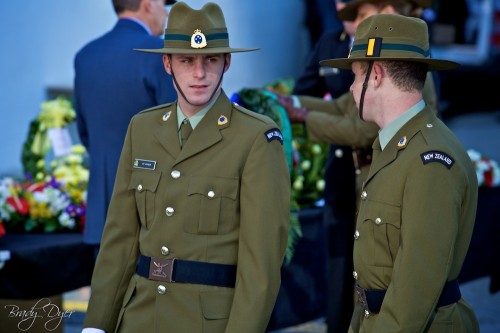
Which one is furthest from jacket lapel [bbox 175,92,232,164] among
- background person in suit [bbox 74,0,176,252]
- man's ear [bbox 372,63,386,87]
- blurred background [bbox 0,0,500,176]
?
blurred background [bbox 0,0,500,176]

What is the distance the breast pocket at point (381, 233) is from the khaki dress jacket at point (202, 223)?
0.92 ft

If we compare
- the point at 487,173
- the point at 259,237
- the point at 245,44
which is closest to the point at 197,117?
the point at 259,237

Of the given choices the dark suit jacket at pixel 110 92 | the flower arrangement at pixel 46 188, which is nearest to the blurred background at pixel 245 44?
the flower arrangement at pixel 46 188

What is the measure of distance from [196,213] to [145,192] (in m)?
0.21

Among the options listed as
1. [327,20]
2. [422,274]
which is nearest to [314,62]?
[422,274]

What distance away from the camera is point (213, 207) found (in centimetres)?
328

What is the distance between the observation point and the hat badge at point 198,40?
3414 millimetres

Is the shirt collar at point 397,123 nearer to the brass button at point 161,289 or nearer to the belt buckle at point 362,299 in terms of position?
the belt buckle at point 362,299

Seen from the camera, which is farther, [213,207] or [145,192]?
[145,192]

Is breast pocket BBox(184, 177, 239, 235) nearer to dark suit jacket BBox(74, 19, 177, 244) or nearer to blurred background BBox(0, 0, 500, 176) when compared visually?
dark suit jacket BBox(74, 19, 177, 244)

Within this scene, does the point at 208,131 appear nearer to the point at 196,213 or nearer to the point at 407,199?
the point at 196,213

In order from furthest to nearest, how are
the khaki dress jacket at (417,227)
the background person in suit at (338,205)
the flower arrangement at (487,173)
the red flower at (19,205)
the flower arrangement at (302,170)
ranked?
→ the flower arrangement at (487,173)
the flower arrangement at (302,170)
the red flower at (19,205)
the background person in suit at (338,205)
the khaki dress jacket at (417,227)

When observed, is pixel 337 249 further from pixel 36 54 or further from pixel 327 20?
pixel 327 20
